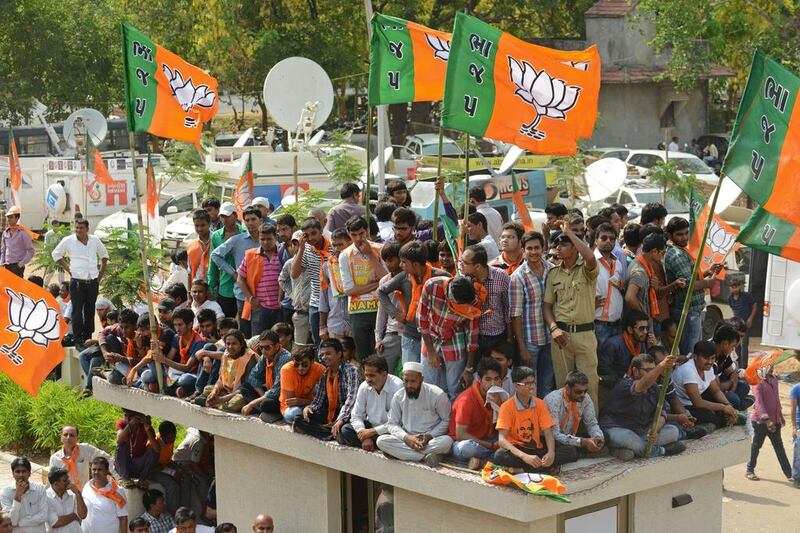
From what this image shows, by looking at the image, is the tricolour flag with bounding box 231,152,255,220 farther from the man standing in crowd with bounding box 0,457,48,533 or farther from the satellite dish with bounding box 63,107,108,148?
the satellite dish with bounding box 63,107,108,148

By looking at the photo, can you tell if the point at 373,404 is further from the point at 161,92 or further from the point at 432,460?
the point at 161,92

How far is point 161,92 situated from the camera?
13.1 m

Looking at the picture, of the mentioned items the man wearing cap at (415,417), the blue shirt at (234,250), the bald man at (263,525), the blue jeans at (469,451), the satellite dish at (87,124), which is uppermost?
the satellite dish at (87,124)

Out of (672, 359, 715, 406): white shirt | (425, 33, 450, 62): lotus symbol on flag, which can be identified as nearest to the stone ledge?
(672, 359, 715, 406): white shirt

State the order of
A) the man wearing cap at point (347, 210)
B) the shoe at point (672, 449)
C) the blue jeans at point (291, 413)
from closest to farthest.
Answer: the shoe at point (672, 449), the blue jeans at point (291, 413), the man wearing cap at point (347, 210)

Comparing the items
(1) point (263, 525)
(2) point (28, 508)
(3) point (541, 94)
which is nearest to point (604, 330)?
(3) point (541, 94)

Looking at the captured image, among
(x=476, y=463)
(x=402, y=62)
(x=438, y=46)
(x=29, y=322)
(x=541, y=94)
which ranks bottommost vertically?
(x=476, y=463)

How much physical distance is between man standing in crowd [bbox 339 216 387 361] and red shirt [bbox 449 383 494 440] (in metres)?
1.70

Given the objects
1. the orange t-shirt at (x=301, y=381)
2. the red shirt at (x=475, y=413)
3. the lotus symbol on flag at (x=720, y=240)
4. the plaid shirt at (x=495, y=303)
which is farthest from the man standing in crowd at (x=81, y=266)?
the red shirt at (x=475, y=413)

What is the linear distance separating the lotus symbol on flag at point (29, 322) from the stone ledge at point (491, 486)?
6.21 ft

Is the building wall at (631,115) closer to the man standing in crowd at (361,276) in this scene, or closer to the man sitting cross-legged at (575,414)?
the man standing in crowd at (361,276)

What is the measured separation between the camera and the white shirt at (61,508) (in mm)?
12789

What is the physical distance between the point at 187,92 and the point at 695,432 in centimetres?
604

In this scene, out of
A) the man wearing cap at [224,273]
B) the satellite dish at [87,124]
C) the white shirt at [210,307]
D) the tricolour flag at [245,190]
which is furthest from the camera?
the satellite dish at [87,124]
